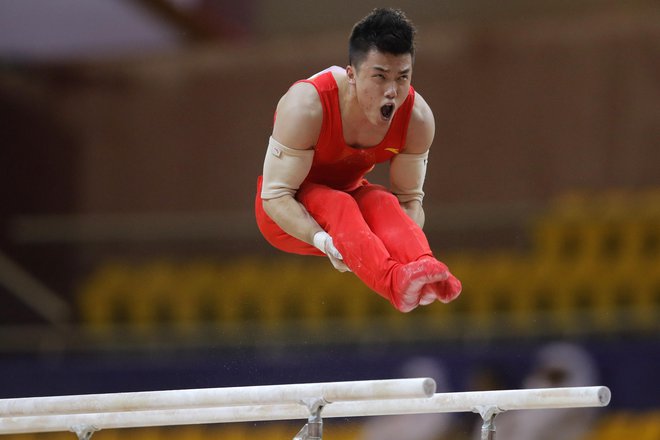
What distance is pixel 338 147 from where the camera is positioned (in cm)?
484

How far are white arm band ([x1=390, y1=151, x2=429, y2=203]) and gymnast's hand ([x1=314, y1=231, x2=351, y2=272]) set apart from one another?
576 mm

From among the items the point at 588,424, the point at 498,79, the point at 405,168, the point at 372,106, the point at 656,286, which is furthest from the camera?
the point at 498,79

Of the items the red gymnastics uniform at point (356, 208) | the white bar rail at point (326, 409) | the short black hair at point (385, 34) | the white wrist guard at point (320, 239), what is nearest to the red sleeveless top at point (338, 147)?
the red gymnastics uniform at point (356, 208)

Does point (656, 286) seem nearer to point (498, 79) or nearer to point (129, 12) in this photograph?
point (498, 79)

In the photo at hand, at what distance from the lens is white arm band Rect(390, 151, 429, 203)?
5039mm

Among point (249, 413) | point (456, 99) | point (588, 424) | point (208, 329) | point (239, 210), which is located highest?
point (456, 99)

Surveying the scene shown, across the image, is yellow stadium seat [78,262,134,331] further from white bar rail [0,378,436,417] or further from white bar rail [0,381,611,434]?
white bar rail [0,378,436,417]

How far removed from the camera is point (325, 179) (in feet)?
16.8

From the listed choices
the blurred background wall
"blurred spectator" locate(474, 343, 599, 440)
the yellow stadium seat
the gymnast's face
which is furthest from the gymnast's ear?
the yellow stadium seat

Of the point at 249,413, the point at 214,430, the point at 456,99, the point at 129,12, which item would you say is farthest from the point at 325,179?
the point at 456,99

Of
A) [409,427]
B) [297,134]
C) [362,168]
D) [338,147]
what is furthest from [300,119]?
[409,427]

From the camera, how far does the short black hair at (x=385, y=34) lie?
4.49m

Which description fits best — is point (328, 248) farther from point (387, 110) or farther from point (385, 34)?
point (385, 34)

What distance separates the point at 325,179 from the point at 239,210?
289 inches
